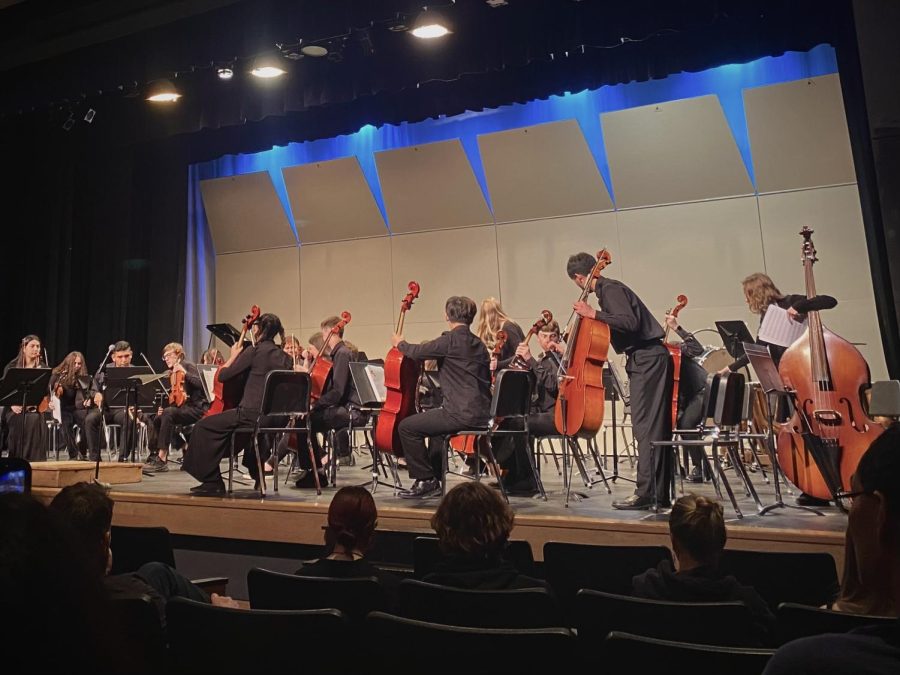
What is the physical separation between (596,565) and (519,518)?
4.99 ft

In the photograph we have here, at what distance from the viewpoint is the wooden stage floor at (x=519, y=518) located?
365cm

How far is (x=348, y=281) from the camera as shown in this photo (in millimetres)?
10625

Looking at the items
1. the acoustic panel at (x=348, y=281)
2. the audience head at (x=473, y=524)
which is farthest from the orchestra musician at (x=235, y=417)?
the acoustic panel at (x=348, y=281)

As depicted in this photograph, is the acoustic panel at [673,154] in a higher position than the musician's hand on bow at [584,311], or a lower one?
higher

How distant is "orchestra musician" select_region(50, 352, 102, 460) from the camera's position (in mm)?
8184

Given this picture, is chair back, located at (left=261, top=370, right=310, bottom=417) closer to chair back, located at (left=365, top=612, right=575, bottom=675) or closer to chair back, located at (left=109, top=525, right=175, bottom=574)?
chair back, located at (left=109, top=525, right=175, bottom=574)

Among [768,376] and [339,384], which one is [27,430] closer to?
[339,384]

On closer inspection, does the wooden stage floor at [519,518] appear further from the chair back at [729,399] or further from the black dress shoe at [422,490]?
the chair back at [729,399]

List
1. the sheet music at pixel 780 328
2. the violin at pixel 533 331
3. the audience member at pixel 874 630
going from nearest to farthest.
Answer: the audience member at pixel 874 630 → the sheet music at pixel 780 328 → the violin at pixel 533 331

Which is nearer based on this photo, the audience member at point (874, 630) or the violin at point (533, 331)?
the audience member at point (874, 630)

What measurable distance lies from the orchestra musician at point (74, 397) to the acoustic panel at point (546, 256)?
15.4ft

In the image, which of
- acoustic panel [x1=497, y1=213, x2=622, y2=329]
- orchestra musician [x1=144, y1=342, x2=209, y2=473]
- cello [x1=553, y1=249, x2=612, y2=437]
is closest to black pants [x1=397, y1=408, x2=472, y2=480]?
cello [x1=553, y1=249, x2=612, y2=437]

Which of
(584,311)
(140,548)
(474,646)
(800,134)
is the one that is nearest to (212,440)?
(140,548)

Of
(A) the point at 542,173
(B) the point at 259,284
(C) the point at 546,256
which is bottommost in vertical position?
(C) the point at 546,256
